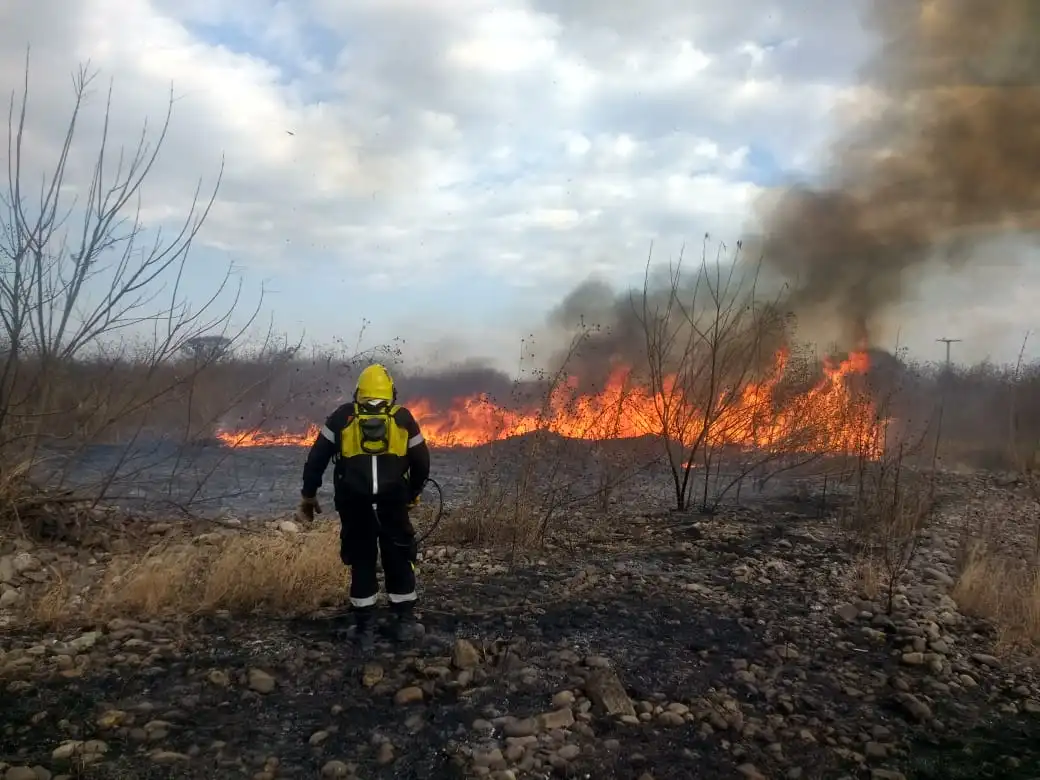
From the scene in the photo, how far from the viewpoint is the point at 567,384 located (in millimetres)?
8906

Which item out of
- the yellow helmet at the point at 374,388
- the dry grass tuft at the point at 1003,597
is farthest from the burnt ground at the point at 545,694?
the yellow helmet at the point at 374,388

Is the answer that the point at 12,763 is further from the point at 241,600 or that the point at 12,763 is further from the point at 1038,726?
the point at 1038,726

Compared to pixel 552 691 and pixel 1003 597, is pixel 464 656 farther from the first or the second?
pixel 1003 597

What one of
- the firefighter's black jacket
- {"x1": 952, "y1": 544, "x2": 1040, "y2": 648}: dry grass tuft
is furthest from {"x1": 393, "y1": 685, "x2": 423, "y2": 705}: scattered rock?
{"x1": 952, "y1": 544, "x2": 1040, "y2": 648}: dry grass tuft

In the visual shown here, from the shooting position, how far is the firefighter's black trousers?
4781 mm

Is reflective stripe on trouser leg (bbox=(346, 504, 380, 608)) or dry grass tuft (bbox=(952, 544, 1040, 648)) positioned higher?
reflective stripe on trouser leg (bbox=(346, 504, 380, 608))

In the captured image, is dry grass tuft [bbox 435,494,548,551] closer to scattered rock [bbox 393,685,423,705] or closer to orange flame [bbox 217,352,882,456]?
orange flame [bbox 217,352,882,456]

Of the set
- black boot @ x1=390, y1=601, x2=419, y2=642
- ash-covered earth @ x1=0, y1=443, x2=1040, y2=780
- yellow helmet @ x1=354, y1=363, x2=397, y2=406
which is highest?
yellow helmet @ x1=354, y1=363, x2=397, y2=406

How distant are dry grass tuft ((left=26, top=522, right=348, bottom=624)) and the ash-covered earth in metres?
0.21

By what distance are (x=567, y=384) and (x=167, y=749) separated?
639 cm

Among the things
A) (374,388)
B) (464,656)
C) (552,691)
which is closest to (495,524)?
(374,388)

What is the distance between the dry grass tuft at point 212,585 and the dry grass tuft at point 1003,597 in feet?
15.9

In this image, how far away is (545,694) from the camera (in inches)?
150

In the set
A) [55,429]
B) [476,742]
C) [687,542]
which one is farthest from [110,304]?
[687,542]
